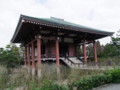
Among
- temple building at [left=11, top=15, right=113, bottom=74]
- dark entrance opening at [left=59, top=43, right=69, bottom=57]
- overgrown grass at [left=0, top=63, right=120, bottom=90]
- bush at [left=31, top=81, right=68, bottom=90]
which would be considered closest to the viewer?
bush at [left=31, top=81, right=68, bottom=90]

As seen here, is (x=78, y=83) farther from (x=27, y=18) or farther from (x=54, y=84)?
(x=27, y=18)

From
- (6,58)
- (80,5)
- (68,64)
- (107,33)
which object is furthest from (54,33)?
(6,58)

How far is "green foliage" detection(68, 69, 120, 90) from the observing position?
6.60m

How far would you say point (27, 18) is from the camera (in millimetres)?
10102

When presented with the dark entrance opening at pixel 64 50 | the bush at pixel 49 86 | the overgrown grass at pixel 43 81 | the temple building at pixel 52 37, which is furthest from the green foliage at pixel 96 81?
the dark entrance opening at pixel 64 50

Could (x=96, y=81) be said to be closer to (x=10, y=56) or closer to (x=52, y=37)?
(x=52, y=37)

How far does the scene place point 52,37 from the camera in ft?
44.8

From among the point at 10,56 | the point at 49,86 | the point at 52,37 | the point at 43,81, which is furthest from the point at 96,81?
the point at 10,56

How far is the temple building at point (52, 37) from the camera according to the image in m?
12.0

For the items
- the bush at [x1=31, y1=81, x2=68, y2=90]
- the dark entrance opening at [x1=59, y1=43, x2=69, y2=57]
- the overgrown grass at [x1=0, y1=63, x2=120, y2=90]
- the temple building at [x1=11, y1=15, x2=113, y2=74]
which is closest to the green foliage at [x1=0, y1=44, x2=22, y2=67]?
the temple building at [x1=11, y1=15, x2=113, y2=74]

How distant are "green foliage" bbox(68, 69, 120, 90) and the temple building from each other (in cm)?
556

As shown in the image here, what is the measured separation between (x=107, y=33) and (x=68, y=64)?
21.0 feet

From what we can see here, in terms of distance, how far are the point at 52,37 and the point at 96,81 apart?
744 cm

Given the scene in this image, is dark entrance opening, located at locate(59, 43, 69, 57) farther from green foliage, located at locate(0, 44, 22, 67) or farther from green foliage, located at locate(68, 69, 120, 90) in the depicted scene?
green foliage, located at locate(68, 69, 120, 90)
